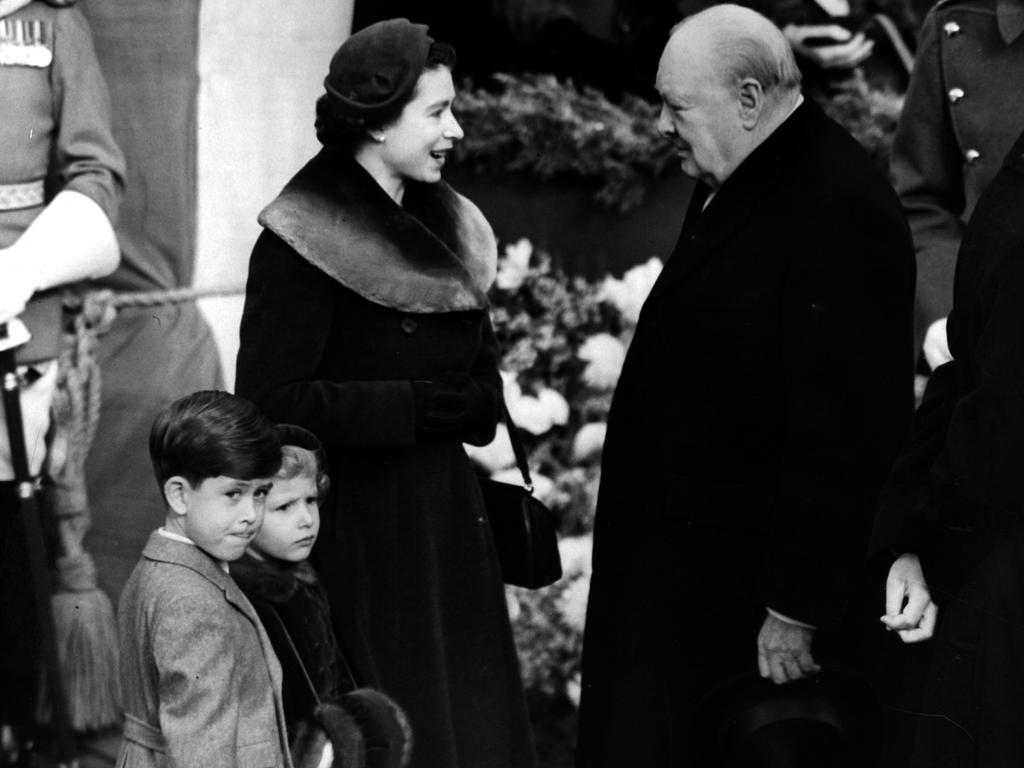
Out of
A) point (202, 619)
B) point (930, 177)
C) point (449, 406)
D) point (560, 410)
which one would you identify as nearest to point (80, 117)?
point (449, 406)

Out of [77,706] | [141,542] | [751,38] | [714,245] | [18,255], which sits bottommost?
[77,706]

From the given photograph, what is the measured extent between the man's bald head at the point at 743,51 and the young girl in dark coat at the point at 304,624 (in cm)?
115

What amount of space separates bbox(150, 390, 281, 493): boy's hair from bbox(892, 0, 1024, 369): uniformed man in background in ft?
5.69

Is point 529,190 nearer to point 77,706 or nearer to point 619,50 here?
point 619,50

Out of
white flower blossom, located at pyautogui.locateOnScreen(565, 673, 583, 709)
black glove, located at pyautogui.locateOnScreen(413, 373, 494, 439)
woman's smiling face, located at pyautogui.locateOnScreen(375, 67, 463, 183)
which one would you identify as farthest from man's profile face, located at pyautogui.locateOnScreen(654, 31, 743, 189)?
white flower blossom, located at pyautogui.locateOnScreen(565, 673, 583, 709)

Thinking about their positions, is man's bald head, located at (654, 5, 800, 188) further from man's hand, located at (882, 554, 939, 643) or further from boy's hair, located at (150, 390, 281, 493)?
boy's hair, located at (150, 390, 281, 493)

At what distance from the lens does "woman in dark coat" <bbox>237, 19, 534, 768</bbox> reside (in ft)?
13.0

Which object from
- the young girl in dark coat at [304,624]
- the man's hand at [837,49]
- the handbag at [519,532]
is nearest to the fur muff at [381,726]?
the young girl in dark coat at [304,624]

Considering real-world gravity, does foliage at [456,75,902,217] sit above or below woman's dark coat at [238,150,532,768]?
above

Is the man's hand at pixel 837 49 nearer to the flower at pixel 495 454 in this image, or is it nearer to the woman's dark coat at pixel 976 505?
the woman's dark coat at pixel 976 505

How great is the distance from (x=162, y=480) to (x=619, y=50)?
185 centimetres

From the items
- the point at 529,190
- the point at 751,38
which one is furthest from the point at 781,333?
the point at 529,190

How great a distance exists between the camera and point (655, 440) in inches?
156

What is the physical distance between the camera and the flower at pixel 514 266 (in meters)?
4.77
